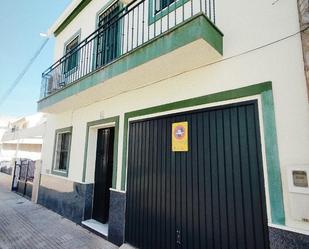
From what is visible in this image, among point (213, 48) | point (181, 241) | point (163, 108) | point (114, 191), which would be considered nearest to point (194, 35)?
point (213, 48)

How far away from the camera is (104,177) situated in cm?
591

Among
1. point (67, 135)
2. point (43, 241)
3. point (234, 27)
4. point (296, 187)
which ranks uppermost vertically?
point (234, 27)

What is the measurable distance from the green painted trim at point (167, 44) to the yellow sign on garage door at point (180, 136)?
4.14ft

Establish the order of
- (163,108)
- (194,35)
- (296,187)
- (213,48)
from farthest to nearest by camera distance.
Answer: (163,108) → (213,48) → (194,35) → (296,187)

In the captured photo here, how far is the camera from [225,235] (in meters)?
2.91

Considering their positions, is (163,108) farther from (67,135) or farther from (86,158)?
(67,135)

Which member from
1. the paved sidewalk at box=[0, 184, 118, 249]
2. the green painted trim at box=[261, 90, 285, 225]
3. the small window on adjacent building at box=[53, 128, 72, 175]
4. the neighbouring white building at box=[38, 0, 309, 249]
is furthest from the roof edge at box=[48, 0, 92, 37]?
the paved sidewalk at box=[0, 184, 118, 249]

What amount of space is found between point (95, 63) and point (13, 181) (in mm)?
8664

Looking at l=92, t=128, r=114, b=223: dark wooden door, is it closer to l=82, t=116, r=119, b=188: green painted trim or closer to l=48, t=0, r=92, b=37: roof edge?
l=82, t=116, r=119, b=188: green painted trim

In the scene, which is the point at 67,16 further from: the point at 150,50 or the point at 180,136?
the point at 180,136

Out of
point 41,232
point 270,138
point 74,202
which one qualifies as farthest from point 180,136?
point 41,232

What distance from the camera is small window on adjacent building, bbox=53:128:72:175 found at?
290 inches

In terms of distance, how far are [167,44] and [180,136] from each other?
61.1 inches

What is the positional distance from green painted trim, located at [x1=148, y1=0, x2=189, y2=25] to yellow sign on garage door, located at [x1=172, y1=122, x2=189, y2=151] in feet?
7.21
